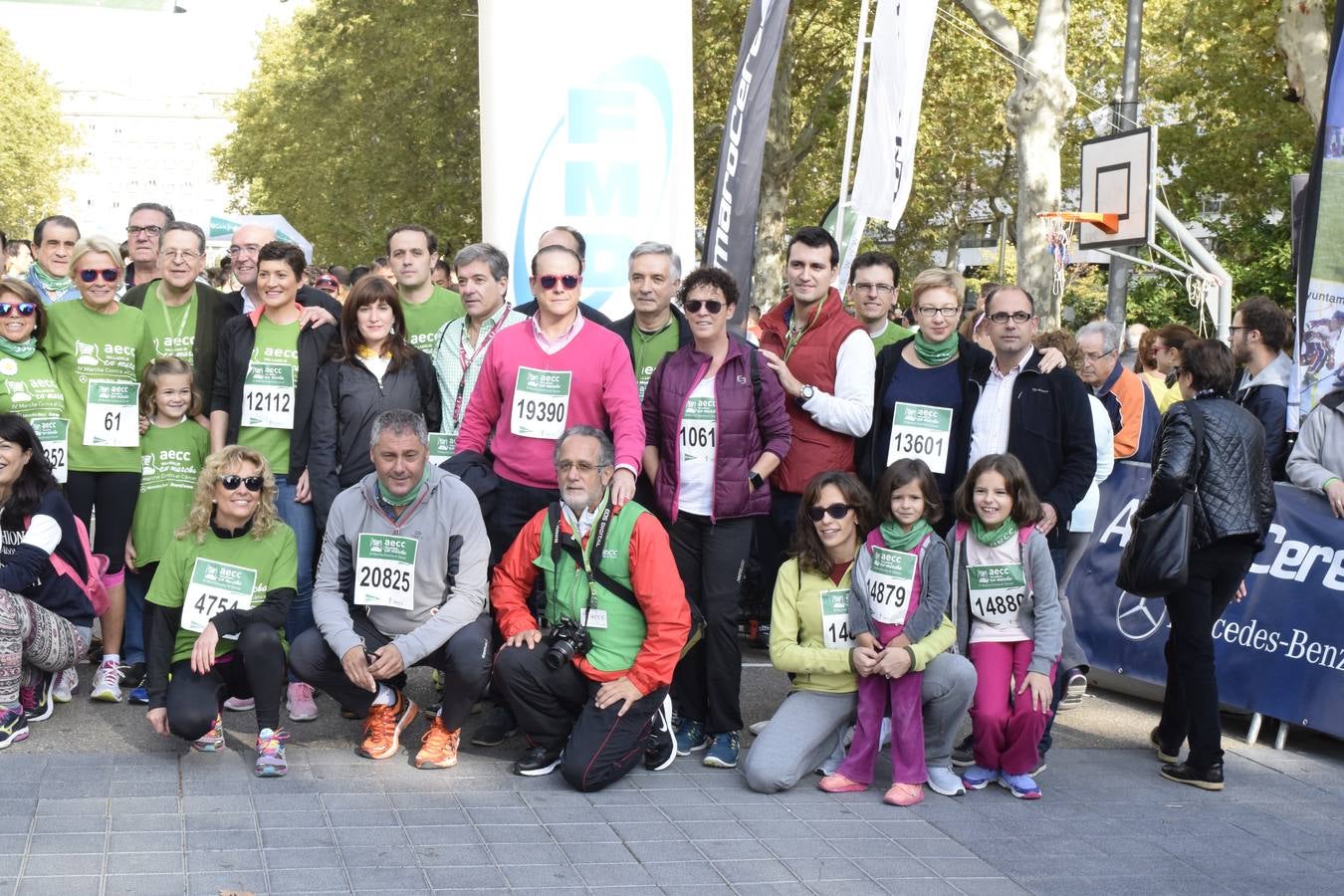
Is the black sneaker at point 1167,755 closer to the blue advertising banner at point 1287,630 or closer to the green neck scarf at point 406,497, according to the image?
the blue advertising banner at point 1287,630

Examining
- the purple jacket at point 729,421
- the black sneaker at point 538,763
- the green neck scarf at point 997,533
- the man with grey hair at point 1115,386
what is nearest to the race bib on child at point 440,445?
the purple jacket at point 729,421

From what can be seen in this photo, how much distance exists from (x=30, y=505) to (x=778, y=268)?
23038 mm

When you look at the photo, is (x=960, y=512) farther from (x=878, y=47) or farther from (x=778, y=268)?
(x=778, y=268)

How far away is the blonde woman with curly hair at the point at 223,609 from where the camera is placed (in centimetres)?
605

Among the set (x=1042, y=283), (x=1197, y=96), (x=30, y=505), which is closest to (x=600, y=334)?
(x=30, y=505)

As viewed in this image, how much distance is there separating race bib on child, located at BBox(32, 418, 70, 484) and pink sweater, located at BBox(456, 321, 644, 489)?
1.78 meters

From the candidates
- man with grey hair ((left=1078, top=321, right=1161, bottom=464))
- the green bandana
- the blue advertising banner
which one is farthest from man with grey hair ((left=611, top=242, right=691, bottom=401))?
man with grey hair ((left=1078, top=321, right=1161, bottom=464))

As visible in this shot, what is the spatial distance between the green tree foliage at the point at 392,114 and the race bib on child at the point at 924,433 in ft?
76.4

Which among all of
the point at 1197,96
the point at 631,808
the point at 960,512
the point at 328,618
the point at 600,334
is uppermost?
the point at 1197,96

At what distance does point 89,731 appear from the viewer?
6.51 meters

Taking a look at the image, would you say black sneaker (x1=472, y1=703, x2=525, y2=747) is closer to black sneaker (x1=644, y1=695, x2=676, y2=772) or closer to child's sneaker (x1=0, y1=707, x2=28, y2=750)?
black sneaker (x1=644, y1=695, x2=676, y2=772)

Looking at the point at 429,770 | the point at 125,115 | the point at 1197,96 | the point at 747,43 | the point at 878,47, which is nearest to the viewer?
the point at 429,770

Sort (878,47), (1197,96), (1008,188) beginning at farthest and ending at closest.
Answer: (1008,188) → (1197,96) → (878,47)

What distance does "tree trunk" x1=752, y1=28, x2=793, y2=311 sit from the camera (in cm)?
2834
